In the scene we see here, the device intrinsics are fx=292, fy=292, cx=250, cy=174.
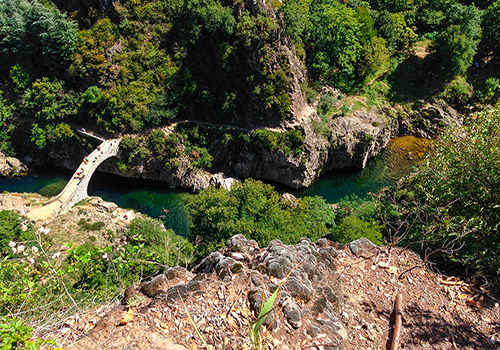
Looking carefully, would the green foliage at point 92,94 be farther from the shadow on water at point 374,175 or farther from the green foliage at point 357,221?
the green foliage at point 357,221

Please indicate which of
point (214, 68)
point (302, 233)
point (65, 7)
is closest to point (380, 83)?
point (214, 68)

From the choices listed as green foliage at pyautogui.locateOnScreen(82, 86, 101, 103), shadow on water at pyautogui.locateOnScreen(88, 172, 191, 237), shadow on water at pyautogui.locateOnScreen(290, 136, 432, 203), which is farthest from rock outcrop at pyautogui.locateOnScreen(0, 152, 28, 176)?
shadow on water at pyautogui.locateOnScreen(290, 136, 432, 203)

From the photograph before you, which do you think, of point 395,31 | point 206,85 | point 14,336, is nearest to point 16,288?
point 14,336

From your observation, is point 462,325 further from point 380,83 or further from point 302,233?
point 380,83

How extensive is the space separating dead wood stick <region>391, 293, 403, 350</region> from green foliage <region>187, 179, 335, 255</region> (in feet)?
36.6

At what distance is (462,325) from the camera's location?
8.98 m

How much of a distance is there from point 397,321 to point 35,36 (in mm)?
51124

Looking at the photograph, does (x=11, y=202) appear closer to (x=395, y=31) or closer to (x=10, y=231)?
(x=10, y=231)

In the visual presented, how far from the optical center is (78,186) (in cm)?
3300

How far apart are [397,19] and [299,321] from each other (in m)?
50.7

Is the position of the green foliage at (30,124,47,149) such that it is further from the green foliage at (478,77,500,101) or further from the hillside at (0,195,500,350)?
the green foliage at (478,77,500,101)

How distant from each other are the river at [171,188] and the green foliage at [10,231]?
12.3m

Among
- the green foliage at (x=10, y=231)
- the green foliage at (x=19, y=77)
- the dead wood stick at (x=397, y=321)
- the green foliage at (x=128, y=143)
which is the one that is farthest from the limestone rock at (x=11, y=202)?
the dead wood stick at (x=397, y=321)

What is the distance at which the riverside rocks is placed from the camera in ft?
25.4
